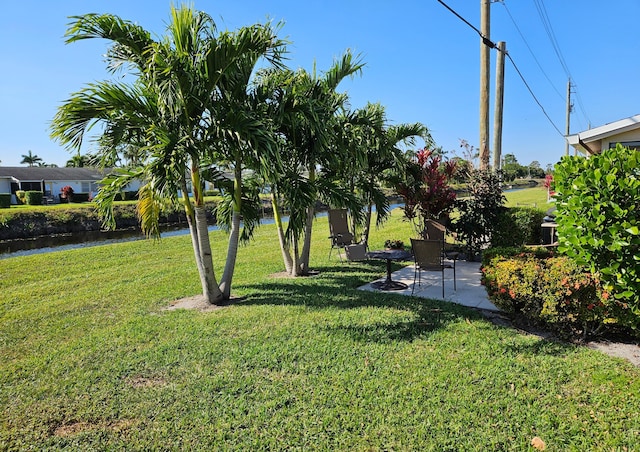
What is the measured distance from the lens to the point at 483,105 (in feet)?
30.1

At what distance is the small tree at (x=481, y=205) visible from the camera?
7910 mm

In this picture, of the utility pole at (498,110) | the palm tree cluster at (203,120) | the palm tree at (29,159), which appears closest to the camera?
the palm tree cluster at (203,120)

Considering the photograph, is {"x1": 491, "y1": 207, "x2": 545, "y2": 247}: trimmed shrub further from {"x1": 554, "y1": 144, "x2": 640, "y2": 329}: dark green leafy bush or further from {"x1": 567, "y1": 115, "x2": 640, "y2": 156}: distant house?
{"x1": 554, "y1": 144, "x2": 640, "y2": 329}: dark green leafy bush

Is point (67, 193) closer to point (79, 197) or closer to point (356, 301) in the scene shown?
point (79, 197)

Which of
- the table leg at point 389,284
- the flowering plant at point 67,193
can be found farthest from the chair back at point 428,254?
the flowering plant at point 67,193

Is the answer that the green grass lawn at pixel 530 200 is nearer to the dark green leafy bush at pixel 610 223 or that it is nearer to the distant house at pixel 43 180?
the dark green leafy bush at pixel 610 223

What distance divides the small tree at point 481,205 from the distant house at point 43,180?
34727mm

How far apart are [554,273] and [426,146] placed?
585cm

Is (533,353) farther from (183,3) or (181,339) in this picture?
(183,3)

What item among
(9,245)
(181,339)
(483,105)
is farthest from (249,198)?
(9,245)

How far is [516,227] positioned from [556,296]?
4316mm

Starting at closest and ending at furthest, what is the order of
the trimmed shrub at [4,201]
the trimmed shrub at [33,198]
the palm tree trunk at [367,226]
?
1. the palm tree trunk at [367,226]
2. the trimmed shrub at [4,201]
3. the trimmed shrub at [33,198]

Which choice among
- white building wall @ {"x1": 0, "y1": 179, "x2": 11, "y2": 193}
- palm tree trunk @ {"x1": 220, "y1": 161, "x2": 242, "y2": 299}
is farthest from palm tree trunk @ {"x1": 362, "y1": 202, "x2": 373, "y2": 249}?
white building wall @ {"x1": 0, "y1": 179, "x2": 11, "y2": 193}

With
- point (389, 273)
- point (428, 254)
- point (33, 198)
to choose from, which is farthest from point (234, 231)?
point (33, 198)
